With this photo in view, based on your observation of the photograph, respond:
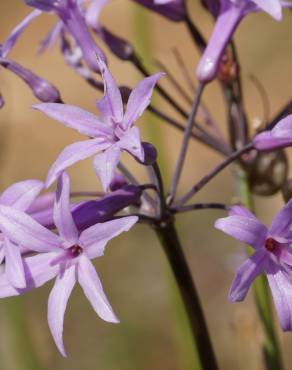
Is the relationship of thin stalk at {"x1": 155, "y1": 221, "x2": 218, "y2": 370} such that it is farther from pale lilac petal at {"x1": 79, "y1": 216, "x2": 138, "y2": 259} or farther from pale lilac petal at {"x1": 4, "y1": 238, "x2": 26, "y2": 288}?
pale lilac petal at {"x1": 4, "y1": 238, "x2": 26, "y2": 288}

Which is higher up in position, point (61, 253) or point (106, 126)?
point (106, 126)

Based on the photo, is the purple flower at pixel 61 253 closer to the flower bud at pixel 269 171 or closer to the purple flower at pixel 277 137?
the purple flower at pixel 277 137

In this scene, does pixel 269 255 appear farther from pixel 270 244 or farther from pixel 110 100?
pixel 110 100

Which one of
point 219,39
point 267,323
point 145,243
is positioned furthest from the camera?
point 145,243

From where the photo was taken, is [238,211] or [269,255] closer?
[269,255]

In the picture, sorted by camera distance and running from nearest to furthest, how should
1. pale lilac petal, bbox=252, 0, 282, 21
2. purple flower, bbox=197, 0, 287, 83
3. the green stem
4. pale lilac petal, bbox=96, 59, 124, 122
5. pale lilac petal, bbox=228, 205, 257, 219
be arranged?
pale lilac petal, bbox=96, 59, 124, 122 < pale lilac petal, bbox=228, 205, 257, 219 < pale lilac petal, bbox=252, 0, 282, 21 < purple flower, bbox=197, 0, 287, 83 < the green stem

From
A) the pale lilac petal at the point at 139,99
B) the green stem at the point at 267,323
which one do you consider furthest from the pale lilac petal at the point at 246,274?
the green stem at the point at 267,323

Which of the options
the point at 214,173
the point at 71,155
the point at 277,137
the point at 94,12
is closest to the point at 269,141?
the point at 277,137

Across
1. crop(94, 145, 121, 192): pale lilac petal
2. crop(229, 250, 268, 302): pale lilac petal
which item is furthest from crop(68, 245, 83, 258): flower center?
crop(229, 250, 268, 302): pale lilac petal
